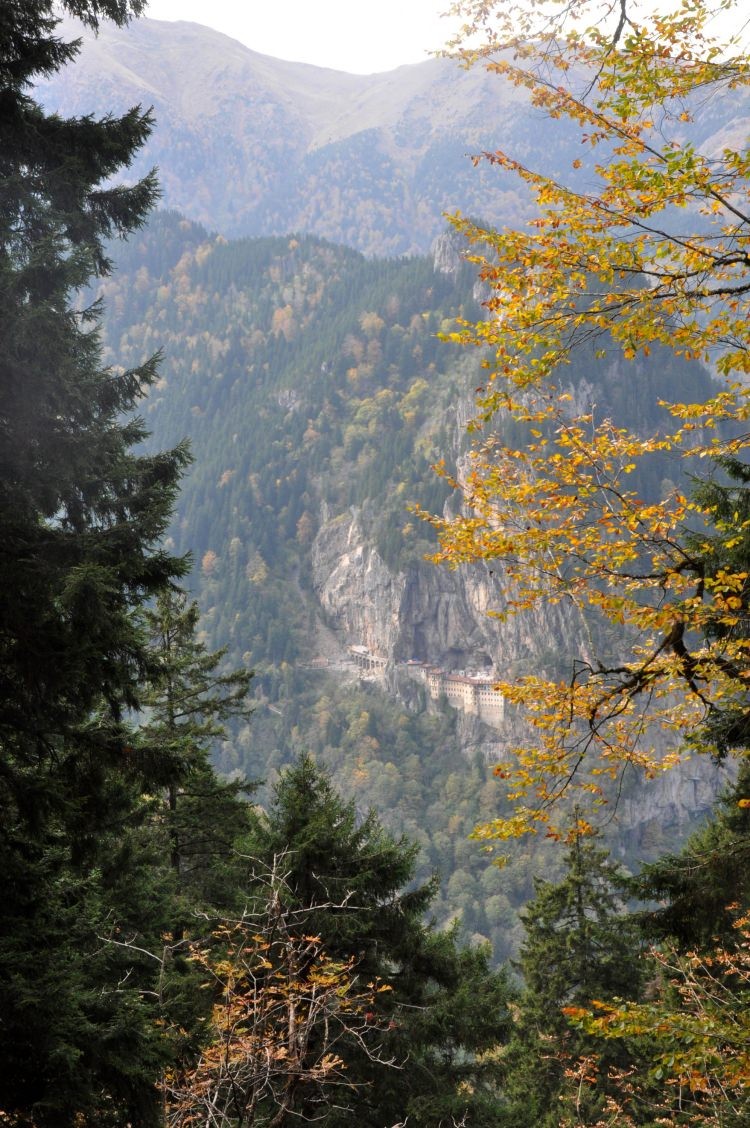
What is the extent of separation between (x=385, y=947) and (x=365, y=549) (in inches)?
5433

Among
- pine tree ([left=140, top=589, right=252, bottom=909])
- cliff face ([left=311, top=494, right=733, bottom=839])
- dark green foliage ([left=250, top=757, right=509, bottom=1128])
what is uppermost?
cliff face ([left=311, top=494, right=733, bottom=839])

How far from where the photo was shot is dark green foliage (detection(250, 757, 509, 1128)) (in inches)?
372

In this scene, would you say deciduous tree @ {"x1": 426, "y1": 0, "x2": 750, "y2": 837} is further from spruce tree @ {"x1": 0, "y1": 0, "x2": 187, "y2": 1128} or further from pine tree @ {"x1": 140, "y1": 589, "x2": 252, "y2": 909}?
pine tree @ {"x1": 140, "y1": 589, "x2": 252, "y2": 909}

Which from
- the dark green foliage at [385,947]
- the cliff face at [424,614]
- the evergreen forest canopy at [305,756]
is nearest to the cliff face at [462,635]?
the cliff face at [424,614]

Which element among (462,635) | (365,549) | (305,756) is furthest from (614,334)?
(365,549)

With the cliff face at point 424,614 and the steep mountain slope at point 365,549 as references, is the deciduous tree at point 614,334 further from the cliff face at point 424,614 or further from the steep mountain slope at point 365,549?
the cliff face at point 424,614

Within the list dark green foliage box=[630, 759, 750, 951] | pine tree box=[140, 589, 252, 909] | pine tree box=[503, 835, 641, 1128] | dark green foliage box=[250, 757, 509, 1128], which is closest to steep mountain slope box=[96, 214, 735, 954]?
pine tree box=[503, 835, 641, 1128]

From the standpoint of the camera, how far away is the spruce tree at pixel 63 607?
18.4 feet

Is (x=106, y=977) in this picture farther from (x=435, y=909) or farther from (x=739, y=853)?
(x=435, y=909)

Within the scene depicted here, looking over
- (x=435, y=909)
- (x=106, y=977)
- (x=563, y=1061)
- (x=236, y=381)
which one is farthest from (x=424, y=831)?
(x=236, y=381)

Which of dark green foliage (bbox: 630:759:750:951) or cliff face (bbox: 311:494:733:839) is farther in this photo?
cliff face (bbox: 311:494:733:839)

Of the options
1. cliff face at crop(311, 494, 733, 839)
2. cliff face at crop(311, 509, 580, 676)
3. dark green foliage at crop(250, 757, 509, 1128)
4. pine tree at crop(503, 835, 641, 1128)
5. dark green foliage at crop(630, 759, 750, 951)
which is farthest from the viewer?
cliff face at crop(311, 509, 580, 676)

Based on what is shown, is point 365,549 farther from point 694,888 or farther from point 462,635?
point 694,888

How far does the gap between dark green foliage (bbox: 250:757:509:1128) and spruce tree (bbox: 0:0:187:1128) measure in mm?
2006
